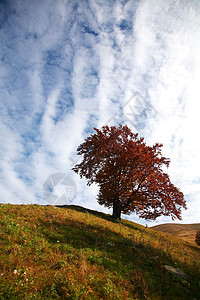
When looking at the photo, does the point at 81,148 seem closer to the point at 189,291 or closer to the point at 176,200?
the point at 176,200

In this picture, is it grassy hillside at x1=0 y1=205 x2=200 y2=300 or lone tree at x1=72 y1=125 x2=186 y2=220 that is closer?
grassy hillside at x1=0 y1=205 x2=200 y2=300

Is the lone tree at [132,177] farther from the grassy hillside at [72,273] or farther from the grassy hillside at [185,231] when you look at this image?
the grassy hillside at [185,231]

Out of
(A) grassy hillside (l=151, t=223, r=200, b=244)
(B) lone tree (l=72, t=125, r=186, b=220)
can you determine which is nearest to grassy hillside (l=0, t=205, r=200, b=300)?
(B) lone tree (l=72, t=125, r=186, b=220)

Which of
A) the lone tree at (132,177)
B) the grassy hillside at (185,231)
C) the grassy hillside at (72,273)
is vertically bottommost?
the grassy hillside at (72,273)

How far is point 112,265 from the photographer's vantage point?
21.0 feet

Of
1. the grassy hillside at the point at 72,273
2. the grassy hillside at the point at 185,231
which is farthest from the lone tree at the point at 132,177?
the grassy hillside at the point at 185,231

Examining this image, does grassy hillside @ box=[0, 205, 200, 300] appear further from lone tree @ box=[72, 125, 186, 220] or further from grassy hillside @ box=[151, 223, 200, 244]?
grassy hillside @ box=[151, 223, 200, 244]

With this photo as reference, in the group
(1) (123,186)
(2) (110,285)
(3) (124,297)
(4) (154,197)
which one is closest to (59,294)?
(2) (110,285)

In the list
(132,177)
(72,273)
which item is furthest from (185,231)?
(72,273)

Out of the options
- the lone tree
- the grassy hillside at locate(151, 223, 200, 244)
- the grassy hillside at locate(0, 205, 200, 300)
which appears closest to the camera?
the grassy hillside at locate(0, 205, 200, 300)

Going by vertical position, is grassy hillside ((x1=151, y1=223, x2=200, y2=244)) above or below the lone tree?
below

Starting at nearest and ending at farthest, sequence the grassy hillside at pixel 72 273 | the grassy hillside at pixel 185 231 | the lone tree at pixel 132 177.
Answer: the grassy hillside at pixel 72 273 → the lone tree at pixel 132 177 → the grassy hillside at pixel 185 231

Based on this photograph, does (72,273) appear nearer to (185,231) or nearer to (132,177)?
(132,177)

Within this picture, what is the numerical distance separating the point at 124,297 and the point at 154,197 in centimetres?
1574
